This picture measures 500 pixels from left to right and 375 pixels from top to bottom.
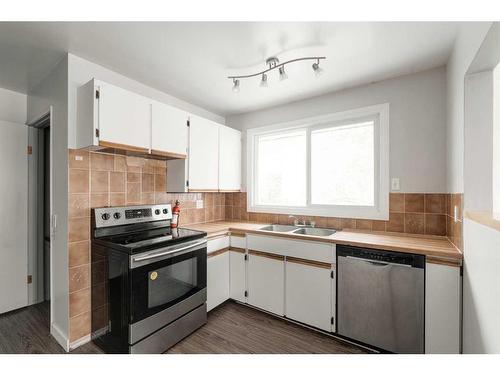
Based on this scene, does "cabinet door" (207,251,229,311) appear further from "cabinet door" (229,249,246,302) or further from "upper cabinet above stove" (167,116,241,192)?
"upper cabinet above stove" (167,116,241,192)

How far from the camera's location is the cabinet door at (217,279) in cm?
239

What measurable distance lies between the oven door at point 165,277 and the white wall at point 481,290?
6.09 ft

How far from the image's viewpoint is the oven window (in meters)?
1.78

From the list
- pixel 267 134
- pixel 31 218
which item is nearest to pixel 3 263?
pixel 31 218

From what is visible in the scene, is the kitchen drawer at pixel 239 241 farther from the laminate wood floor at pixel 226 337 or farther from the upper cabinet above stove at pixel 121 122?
the upper cabinet above stove at pixel 121 122

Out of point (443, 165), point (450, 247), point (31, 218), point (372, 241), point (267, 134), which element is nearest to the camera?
point (450, 247)

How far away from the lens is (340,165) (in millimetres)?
2650

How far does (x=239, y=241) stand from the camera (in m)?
2.58

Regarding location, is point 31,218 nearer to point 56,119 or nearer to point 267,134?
point 56,119

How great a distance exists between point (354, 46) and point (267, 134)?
1.52m

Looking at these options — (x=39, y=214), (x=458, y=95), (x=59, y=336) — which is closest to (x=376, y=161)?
(x=458, y=95)

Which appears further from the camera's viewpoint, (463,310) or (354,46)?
(354,46)

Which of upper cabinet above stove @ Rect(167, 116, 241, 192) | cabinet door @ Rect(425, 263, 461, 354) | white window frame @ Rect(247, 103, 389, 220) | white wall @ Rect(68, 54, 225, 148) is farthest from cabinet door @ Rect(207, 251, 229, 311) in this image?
cabinet door @ Rect(425, 263, 461, 354)

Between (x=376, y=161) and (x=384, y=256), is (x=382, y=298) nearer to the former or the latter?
(x=384, y=256)
